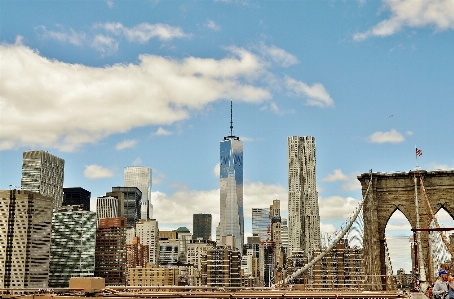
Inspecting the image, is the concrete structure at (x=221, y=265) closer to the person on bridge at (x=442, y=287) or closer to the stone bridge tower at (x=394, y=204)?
the stone bridge tower at (x=394, y=204)

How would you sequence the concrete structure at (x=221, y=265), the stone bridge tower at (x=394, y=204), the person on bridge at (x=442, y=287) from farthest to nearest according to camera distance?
the concrete structure at (x=221, y=265), the stone bridge tower at (x=394, y=204), the person on bridge at (x=442, y=287)

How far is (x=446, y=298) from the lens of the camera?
17.0 meters

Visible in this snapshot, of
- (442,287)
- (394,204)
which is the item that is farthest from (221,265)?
(442,287)

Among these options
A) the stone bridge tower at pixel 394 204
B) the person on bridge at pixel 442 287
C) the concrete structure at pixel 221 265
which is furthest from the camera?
the concrete structure at pixel 221 265

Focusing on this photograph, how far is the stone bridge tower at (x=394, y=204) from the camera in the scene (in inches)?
1871

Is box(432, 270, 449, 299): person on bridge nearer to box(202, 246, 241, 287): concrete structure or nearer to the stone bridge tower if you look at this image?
the stone bridge tower

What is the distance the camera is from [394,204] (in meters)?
49.3

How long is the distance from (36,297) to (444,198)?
1484 inches

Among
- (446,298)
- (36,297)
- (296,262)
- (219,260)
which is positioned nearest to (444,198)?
(446,298)

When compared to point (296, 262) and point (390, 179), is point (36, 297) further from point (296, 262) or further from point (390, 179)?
point (296, 262)

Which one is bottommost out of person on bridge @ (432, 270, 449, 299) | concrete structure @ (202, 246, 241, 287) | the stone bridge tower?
concrete structure @ (202, 246, 241, 287)

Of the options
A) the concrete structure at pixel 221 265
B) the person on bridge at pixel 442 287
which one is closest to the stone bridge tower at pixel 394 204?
the person on bridge at pixel 442 287

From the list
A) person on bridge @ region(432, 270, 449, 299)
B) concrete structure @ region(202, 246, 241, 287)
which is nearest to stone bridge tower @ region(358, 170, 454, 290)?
person on bridge @ region(432, 270, 449, 299)

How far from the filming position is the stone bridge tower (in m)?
47.5
